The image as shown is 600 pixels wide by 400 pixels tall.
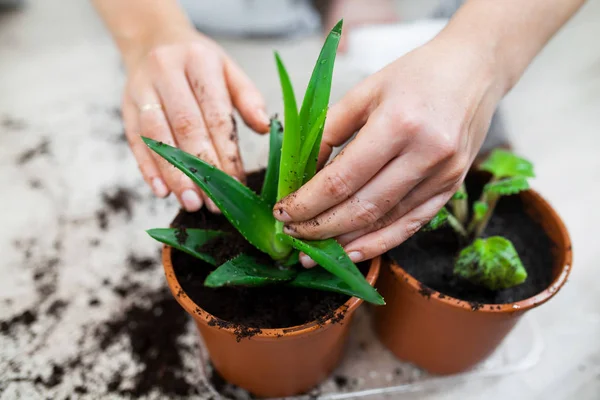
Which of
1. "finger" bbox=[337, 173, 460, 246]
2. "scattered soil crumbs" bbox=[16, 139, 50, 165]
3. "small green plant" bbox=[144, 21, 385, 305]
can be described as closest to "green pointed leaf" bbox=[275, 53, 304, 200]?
"small green plant" bbox=[144, 21, 385, 305]

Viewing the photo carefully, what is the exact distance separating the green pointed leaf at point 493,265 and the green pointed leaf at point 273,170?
0.30m

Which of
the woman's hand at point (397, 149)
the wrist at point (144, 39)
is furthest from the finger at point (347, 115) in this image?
the wrist at point (144, 39)

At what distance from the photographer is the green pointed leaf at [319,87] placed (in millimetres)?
484

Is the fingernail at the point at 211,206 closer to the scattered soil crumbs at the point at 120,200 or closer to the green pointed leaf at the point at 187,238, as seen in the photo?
the green pointed leaf at the point at 187,238

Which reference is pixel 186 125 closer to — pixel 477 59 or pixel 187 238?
pixel 187 238

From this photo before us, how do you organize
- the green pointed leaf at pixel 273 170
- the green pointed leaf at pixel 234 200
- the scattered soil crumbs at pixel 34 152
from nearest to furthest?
1. the green pointed leaf at pixel 234 200
2. the green pointed leaf at pixel 273 170
3. the scattered soil crumbs at pixel 34 152

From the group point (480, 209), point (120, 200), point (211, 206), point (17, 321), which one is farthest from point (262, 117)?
point (17, 321)

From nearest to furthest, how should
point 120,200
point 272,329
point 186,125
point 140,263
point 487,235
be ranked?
point 272,329 → point 186,125 → point 487,235 → point 140,263 → point 120,200

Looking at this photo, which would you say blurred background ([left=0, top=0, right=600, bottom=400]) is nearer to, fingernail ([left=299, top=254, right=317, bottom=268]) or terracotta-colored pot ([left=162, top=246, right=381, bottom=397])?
terracotta-colored pot ([left=162, top=246, right=381, bottom=397])

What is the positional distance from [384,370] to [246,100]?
0.53m

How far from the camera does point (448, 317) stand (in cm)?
67

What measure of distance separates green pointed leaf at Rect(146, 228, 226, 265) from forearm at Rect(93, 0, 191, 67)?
386 mm

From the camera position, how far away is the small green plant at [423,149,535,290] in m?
0.64

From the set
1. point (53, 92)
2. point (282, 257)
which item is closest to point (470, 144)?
point (282, 257)
